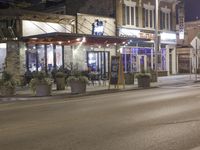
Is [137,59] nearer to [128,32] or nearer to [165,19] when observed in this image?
[128,32]

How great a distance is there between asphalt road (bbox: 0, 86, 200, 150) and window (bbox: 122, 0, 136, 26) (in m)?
24.1

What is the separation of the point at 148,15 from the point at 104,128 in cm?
3227

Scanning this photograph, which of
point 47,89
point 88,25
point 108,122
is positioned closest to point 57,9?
point 88,25

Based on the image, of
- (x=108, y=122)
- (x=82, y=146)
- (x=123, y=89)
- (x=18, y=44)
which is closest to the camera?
(x=82, y=146)

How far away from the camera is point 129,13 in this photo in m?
39.2

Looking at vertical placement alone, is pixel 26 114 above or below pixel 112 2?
below

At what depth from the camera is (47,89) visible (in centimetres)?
2228

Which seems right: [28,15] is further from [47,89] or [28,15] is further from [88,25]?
[47,89]

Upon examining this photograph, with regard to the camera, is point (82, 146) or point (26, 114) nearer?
point (82, 146)

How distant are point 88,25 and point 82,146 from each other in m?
27.2

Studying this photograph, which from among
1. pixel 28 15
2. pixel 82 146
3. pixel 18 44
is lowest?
pixel 82 146

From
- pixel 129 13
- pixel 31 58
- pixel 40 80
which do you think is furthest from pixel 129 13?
pixel 40 80

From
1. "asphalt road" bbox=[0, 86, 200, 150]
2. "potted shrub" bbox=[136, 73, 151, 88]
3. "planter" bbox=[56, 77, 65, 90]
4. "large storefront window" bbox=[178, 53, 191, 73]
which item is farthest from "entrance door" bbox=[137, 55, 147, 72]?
"asphalt road" bbox=[0, 86, 200, 150]

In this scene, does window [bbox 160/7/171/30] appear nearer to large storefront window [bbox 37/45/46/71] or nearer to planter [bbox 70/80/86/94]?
large storefront window [bbox 37/45/46/71]
